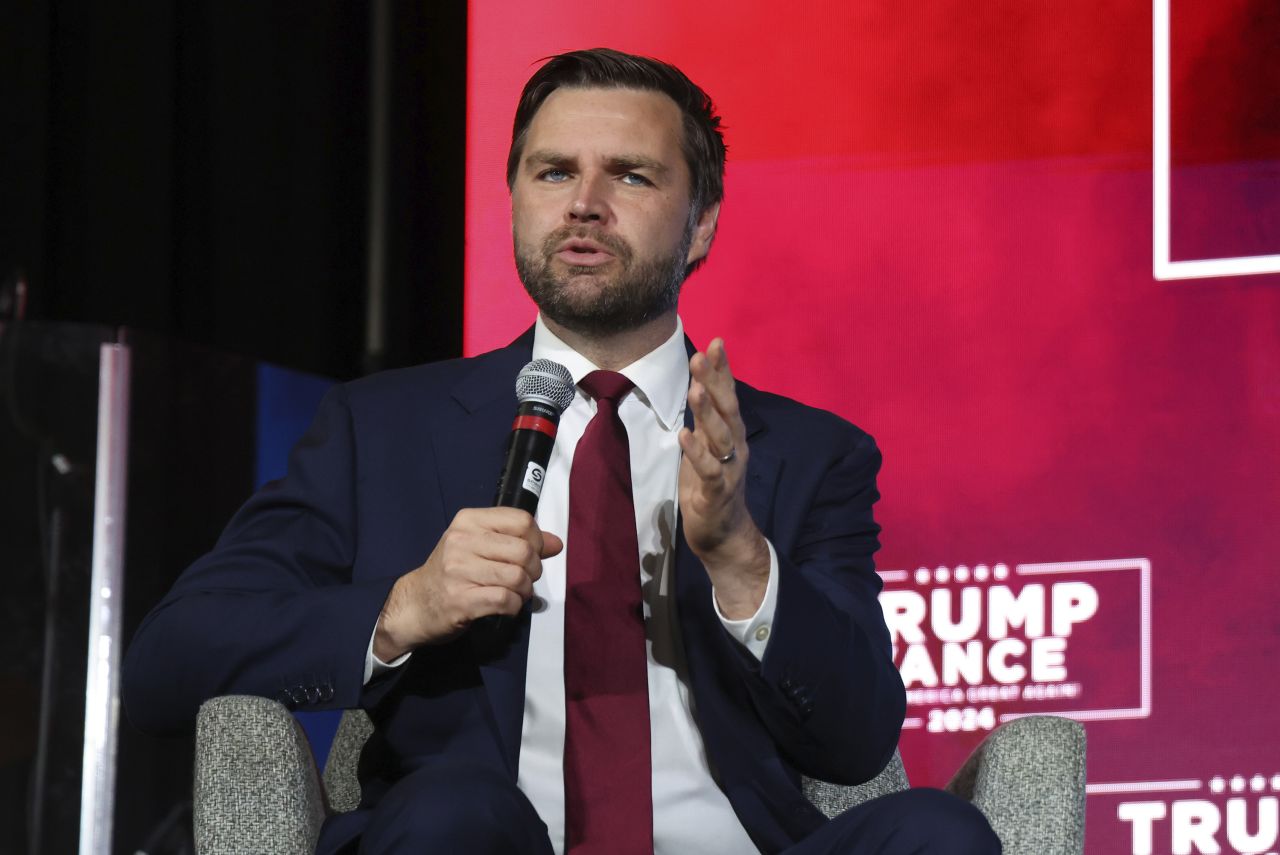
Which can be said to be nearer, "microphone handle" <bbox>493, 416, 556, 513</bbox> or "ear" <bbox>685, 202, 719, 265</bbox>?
"microphone handle" <bbox>493, 416, 556, 513</bbox>

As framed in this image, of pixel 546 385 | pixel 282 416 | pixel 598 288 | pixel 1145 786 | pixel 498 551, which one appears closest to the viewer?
pixel 498 551

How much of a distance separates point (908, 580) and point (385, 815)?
4.01ft

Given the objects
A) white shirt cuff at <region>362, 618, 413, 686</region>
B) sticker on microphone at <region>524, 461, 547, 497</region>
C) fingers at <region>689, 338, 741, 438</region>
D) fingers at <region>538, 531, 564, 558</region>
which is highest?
fingers at <region>689, 338, 741, 438</region>

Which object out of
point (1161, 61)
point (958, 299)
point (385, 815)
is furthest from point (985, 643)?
point (385, 815)

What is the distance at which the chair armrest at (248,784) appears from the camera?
1306 millimetres

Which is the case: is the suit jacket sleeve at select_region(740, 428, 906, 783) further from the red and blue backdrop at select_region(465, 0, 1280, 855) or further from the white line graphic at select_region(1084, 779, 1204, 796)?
the white line graphic at select_region(1084, 779, 1204, 796)

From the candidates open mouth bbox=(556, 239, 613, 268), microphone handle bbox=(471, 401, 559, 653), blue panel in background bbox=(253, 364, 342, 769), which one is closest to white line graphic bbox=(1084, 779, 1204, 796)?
open mouth bbox=(556, 239, 613, 268)

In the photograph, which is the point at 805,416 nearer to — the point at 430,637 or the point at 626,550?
the point at 626,550

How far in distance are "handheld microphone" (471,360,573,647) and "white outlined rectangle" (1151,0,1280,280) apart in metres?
1.21

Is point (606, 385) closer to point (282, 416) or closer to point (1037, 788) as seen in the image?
point (1037, 788)

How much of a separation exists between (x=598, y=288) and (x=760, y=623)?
517 millimetres

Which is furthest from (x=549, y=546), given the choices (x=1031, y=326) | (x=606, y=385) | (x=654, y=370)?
(x=1031, y=326)

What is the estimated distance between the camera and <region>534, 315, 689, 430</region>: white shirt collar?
1700 mm

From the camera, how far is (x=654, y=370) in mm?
1728
